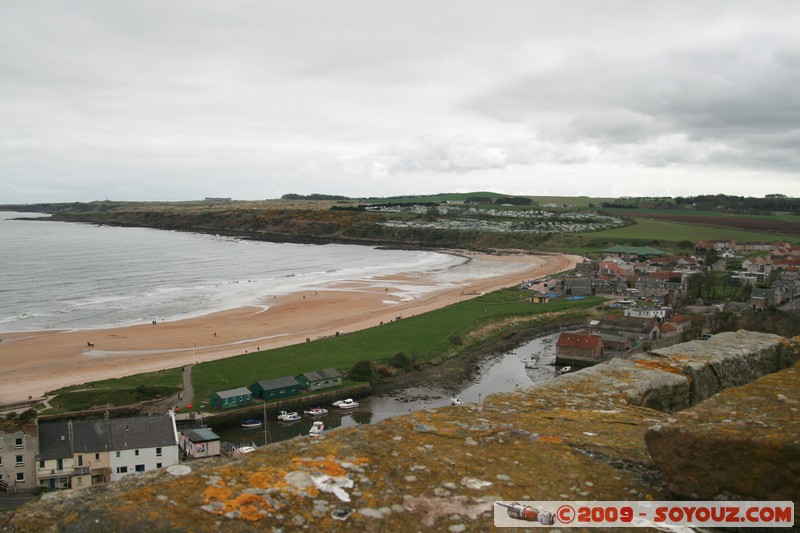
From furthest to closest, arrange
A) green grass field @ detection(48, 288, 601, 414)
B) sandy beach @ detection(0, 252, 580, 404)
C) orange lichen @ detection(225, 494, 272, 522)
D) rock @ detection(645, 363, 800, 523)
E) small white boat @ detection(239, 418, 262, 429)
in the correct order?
sandy beach @ detection(0, 252, 580, 404), green grass field @ detection(48, 288, 601, 414), small white boat @ detection(239, 418, 262, 429), orange lichen @ detection(225, 494, 272, 522), rock @ detection(645, 363, 800, 523)

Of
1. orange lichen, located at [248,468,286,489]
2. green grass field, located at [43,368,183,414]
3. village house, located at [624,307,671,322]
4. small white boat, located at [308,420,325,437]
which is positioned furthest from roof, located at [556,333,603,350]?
A: orange lichen, located at [248,468,286,489]

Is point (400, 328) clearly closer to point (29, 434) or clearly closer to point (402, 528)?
point (29, 434)

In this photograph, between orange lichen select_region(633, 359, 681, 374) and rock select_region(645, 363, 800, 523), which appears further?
orange lichen select_region(633, 359, 681, 374)

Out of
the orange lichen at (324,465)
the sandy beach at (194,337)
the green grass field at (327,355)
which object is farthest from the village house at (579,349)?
the orange lichen at (324,465)

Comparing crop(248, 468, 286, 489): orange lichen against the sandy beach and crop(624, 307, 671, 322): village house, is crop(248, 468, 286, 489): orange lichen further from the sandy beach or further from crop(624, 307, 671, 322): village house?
crop(624, 307, 671, 322): village house

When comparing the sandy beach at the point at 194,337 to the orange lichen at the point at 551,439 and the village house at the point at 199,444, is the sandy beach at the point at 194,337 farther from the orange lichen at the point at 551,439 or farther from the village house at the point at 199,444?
the orange lichen at the point at 551,439

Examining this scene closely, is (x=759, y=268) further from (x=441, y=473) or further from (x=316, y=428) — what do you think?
(x=441, y=473)
